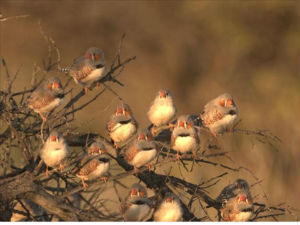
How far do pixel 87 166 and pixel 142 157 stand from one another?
2.08ft

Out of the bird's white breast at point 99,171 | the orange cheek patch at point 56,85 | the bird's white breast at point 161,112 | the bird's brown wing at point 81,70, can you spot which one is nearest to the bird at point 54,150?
the bird's white breast at point 99,171

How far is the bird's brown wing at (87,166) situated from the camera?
7.11m

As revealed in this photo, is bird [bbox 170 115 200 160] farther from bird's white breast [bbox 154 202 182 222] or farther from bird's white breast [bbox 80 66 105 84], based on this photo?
bird's white breast [bbox 80 66 105 84]

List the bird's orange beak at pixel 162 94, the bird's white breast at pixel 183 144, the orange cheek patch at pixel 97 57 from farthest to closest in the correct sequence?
the orange cheek patch at pixel 97 57
the bird's orange beak at pixel 162 94
the bird's white breast at pixel 183 144

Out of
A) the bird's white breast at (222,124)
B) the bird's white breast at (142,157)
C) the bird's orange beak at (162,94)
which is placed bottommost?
the bird's white breast at (142,157)

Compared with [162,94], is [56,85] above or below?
below

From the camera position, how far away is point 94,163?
7.12 meters

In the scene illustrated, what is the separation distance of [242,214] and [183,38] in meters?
9.75

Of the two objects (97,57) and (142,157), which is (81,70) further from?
(142,157)

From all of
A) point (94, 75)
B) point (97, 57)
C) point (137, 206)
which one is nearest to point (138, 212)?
point (137, 206)

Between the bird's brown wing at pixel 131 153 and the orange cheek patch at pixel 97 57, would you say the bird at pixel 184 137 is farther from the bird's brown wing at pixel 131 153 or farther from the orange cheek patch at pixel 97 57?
the orange cheek patch at pixel 97 57

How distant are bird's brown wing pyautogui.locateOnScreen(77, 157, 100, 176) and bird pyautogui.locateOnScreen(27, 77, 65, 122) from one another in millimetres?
828

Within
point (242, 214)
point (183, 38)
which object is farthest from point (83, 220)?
point (183, 38)

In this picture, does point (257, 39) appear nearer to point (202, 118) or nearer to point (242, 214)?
point (202, 118)
